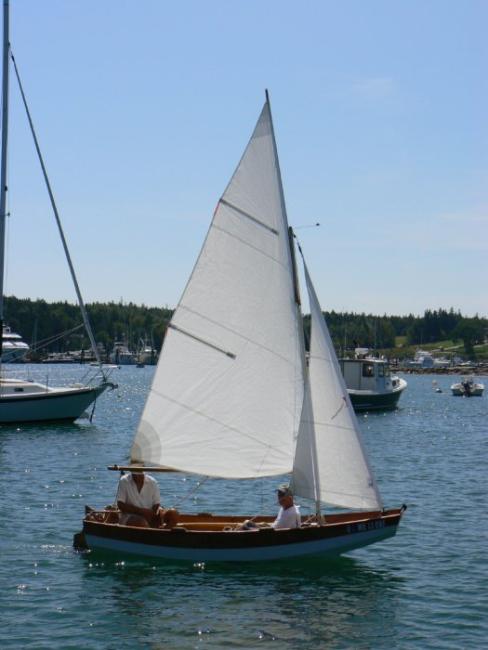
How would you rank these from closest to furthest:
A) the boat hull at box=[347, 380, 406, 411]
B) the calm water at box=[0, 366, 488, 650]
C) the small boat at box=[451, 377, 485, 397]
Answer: the calm water at box=[0, 366, 488, 650]
the boat hull at box=[347, 380, 406, 411]
the small boat at box=[451, 377, 485, 397]

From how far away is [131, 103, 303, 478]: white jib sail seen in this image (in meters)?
22.8

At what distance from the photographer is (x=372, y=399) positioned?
277 feet

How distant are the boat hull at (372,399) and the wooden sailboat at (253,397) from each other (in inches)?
2224

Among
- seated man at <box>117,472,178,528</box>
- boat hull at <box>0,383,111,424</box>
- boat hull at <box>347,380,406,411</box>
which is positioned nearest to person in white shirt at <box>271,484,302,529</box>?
seated man at <box>117,472,178,528</box>

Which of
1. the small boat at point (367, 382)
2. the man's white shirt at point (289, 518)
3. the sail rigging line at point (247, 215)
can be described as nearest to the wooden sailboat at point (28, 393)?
the small boat at point (367, 382)

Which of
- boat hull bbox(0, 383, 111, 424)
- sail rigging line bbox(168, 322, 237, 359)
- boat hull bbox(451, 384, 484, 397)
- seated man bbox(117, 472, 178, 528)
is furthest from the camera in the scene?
boat hull bbox(451, 384, 484, 397)

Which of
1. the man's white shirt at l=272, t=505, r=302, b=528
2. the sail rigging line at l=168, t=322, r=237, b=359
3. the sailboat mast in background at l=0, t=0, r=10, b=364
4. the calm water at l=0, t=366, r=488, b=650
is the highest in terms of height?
the sailboat mast in background at l=0, t=0, r=10, b=364

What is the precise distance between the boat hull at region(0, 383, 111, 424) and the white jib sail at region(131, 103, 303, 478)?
111ft

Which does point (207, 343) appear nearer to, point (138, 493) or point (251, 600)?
point (138, 493)

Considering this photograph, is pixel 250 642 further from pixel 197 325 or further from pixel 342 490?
pixel 197 325

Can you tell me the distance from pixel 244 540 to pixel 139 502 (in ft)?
9.11

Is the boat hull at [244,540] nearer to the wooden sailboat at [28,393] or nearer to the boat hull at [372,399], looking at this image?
the wooden sailboat at [28,393]

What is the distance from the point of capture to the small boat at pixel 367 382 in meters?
83.1

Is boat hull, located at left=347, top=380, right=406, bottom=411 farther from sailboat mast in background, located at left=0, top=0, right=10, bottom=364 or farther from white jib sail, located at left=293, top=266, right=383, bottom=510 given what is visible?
white jib sail, located at left=293, top=266, right=383, bottom=510
